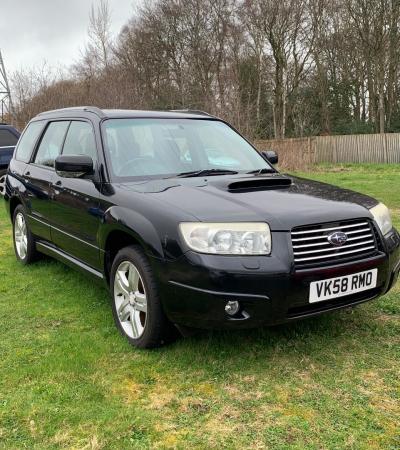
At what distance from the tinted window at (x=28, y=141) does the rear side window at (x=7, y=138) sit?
6.17 m

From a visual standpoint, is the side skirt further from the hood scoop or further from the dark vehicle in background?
the dark vehicle in background

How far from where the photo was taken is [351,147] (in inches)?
1011

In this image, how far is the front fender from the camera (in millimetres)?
3148

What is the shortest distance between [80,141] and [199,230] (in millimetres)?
2052

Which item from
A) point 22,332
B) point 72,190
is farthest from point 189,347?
point 72,190

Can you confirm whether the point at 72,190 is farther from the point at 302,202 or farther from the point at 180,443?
the point at 180,443

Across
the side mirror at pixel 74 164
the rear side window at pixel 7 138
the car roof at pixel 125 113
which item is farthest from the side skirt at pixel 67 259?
the rear side window at pixel 7 138

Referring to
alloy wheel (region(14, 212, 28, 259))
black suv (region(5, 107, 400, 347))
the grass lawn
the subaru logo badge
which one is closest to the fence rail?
alloy wheel (region(14, 212, 28, 259))

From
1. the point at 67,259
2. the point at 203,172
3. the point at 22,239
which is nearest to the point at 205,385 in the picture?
the point at 203,172

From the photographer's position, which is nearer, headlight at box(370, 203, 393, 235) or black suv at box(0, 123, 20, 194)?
headlight at box(370, 203, 393, 235)

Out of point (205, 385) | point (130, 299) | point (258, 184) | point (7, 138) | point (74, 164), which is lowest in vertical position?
point (205, 385)

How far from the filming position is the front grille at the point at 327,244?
2.99 metres

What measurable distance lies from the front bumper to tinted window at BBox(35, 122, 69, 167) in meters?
2.38

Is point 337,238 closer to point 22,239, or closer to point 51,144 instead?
point 51,144
